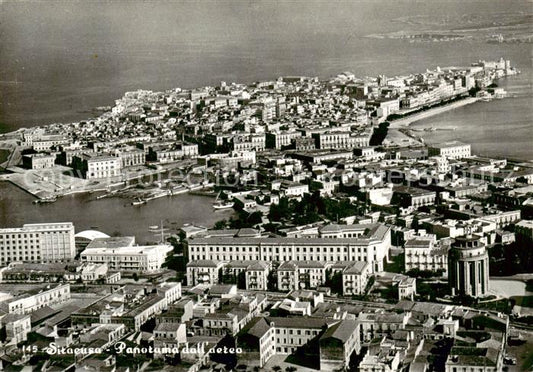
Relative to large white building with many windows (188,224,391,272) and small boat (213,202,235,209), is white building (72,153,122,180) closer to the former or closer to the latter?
small boat (213,202,235,209)

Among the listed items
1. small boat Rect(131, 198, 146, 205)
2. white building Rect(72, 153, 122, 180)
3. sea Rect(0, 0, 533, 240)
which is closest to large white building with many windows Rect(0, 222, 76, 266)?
small boat Rect(131, 198, 146, 205)

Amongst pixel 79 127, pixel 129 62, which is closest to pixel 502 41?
pixel 129 62

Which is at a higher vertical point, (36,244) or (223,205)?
(223,205)

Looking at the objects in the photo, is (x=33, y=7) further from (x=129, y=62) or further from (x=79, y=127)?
(x=129, y=62)

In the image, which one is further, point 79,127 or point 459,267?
point 79,127

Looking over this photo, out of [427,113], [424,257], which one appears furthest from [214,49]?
[424,257]

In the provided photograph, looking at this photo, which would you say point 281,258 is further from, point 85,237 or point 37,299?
point 85,237

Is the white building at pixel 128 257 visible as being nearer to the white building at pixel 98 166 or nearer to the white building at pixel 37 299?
the white building at pixel 37 299
